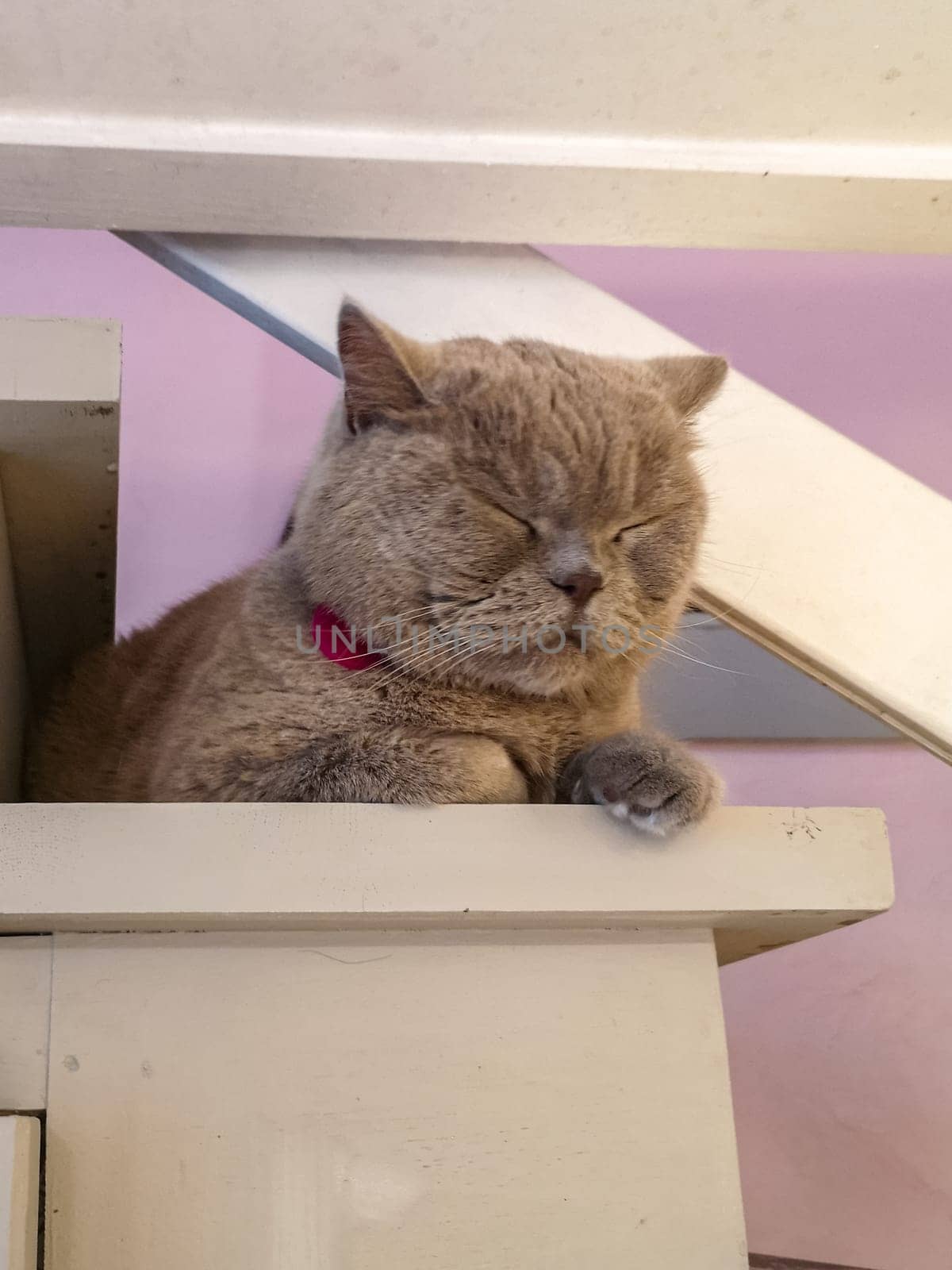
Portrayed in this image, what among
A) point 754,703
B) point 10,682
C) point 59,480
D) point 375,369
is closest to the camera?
point 375,369

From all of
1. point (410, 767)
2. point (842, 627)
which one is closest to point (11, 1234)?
point (410, 767)

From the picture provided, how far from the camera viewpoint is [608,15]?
2.79 ft

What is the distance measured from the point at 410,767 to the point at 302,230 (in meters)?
0.58

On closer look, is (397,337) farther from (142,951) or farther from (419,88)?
(142,951)

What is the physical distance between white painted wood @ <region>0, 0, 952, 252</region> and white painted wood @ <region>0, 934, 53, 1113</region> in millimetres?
650

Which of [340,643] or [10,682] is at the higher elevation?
[10,682]

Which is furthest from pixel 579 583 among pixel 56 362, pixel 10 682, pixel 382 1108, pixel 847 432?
pixel 847 432

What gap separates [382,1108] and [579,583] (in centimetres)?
38

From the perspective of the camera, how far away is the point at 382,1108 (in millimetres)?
686

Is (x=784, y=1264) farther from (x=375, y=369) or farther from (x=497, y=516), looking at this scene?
(x=375, y=369)

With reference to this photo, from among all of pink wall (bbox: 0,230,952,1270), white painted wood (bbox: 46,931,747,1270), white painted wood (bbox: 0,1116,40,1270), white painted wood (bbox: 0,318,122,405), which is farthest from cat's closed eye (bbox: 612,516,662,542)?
pink wall (bbox: 0,230,952,1270)

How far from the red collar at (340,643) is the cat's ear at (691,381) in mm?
355

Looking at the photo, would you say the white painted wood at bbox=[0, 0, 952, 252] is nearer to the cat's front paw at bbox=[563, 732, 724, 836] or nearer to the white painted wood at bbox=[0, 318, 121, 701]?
the white painted wood at bbox=[0, 318, 121, 701]

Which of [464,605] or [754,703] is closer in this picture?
[464,605]
